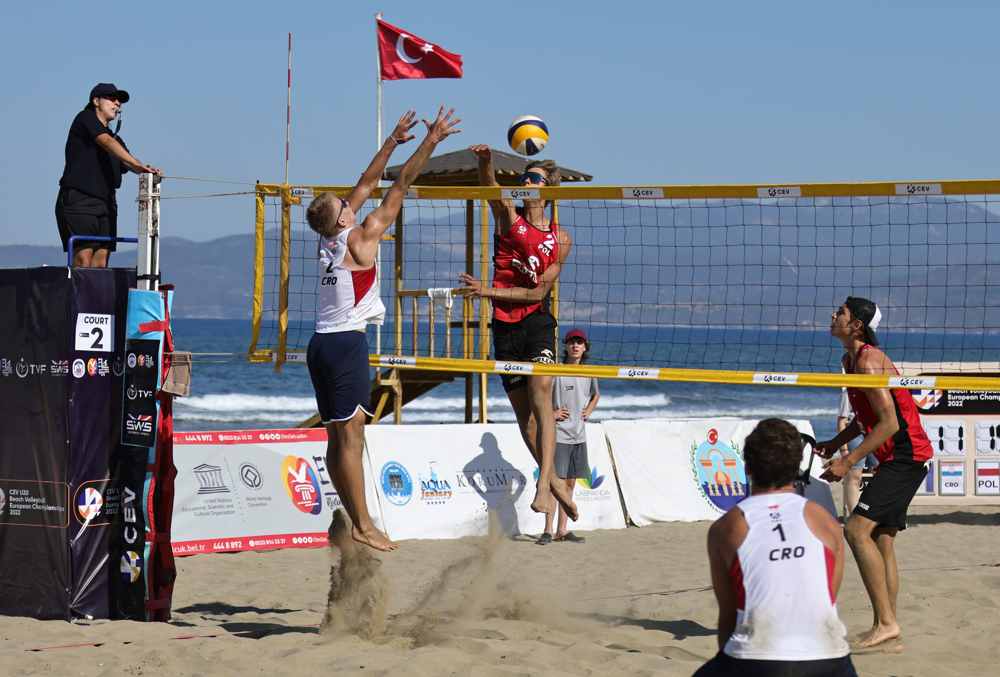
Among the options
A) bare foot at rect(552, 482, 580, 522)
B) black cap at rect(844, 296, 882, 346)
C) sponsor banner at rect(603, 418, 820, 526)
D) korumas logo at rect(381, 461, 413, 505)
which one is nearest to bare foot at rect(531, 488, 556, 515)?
bare foot at rect(552, 482, 580, 522)

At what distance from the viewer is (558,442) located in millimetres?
10141

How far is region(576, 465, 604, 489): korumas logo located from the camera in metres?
11.0

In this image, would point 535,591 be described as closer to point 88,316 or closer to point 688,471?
point 88,316

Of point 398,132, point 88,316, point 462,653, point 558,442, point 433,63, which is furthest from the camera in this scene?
point 433,63

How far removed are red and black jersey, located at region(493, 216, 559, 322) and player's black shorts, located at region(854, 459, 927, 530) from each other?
224 centimetres

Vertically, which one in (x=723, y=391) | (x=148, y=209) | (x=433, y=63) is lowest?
(x=723, y=391)

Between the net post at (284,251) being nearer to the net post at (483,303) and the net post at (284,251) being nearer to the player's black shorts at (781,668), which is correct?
the net post at (483,303)

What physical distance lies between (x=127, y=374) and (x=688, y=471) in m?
6.46

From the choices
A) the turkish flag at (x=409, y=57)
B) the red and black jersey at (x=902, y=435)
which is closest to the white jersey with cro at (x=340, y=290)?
the red and black jersey at (x=902, y=435)

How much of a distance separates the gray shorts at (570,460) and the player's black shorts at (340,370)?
4466 millimetres

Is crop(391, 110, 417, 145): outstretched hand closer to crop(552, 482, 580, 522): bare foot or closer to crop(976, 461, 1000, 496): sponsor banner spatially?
crop(552, 482, 580, 522): bare foot

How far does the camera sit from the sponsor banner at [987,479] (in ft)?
38.3

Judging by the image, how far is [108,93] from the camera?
679 centimetres

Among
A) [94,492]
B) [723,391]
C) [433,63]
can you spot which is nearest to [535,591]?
[94,492]
